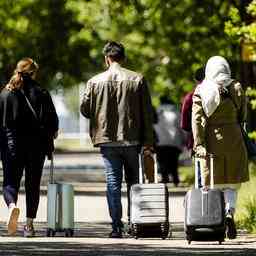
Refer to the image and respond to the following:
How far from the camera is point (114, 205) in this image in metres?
14.3

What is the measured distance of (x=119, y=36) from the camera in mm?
44188

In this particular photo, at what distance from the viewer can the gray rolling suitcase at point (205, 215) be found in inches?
514

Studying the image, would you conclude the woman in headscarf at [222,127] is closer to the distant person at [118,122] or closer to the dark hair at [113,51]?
the distant person at [118,122]

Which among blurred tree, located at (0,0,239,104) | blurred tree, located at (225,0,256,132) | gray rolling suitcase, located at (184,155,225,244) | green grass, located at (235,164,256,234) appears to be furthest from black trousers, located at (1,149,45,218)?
blurred tree, located at (0,0,239,104)

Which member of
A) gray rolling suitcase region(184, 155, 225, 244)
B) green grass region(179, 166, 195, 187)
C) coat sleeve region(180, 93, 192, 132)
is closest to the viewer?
gray rolling suitcase region(184, 155, 225, 244)

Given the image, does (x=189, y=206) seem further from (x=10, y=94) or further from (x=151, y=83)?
(x=151, y=83)

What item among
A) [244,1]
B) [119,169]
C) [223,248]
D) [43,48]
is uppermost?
[43,48]

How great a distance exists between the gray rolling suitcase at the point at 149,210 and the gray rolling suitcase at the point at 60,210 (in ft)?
3.09

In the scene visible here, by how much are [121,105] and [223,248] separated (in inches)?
84.8

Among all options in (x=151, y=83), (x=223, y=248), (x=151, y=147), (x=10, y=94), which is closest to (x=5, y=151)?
(x=10, y=94)

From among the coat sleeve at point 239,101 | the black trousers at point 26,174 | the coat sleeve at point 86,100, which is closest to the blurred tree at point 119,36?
the black trousers at point 26,174

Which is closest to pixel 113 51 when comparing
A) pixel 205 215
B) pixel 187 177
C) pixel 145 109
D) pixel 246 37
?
pixel 145 109

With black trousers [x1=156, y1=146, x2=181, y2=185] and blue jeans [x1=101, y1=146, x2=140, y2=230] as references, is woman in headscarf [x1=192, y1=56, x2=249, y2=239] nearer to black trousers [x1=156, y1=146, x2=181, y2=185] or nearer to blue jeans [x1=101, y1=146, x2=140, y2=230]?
blue jeans [x1=101, y1=146, x2=140, y2=230]

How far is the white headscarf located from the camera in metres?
13.8
